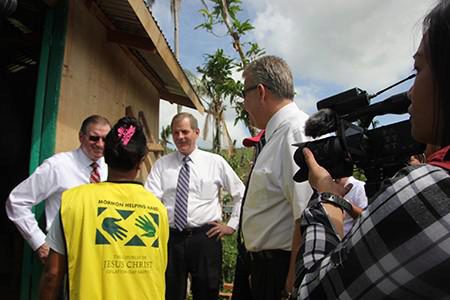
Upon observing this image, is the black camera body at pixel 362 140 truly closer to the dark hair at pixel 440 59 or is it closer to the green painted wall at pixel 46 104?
the dark hair at pixel 440 59

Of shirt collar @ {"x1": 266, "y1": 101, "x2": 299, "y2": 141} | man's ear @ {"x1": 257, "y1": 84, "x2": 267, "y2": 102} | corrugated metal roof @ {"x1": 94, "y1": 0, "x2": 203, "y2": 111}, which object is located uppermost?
corrugated metal roof @ {"x1": 94, "y1": 0, "x2": 203, "y2": 111}

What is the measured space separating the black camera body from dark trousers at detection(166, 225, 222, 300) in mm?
2694

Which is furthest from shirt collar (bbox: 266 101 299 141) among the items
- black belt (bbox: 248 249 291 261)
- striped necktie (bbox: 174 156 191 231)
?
striped necktie (bbox: 174 156 191 231)

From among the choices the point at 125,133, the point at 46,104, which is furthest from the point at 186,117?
the point at 125,133

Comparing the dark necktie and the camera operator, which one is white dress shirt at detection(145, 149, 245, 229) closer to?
the dark necktie

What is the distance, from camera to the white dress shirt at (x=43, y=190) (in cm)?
299

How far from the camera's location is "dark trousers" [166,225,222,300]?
12.7ft

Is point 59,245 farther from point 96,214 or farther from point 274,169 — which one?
point 274,169

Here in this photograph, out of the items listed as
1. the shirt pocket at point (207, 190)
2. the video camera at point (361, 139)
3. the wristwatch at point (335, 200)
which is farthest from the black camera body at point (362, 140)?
the shirt pocket at point (207, 190)

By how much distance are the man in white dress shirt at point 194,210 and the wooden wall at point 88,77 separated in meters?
0.86

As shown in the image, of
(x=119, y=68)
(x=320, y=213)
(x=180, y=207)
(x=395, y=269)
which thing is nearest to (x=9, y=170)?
(x=119, y=68)

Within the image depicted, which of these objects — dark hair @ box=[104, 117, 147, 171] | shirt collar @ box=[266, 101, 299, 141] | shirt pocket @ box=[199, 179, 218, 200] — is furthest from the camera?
shirt pocket @ box=[199, 179, 218, 200]

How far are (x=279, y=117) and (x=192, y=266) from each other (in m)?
2.03

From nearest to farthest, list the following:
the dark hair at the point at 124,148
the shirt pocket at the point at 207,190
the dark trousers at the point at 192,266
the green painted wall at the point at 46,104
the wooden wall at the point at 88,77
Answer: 1. the dark hair at the point at 124,148
2. the green painted wall at the point at 46,104
3. the wooden wall at the point at 88,77
4. the dark trousers at the point at 192,266
5. the shirt pocket at the point at 207,190
